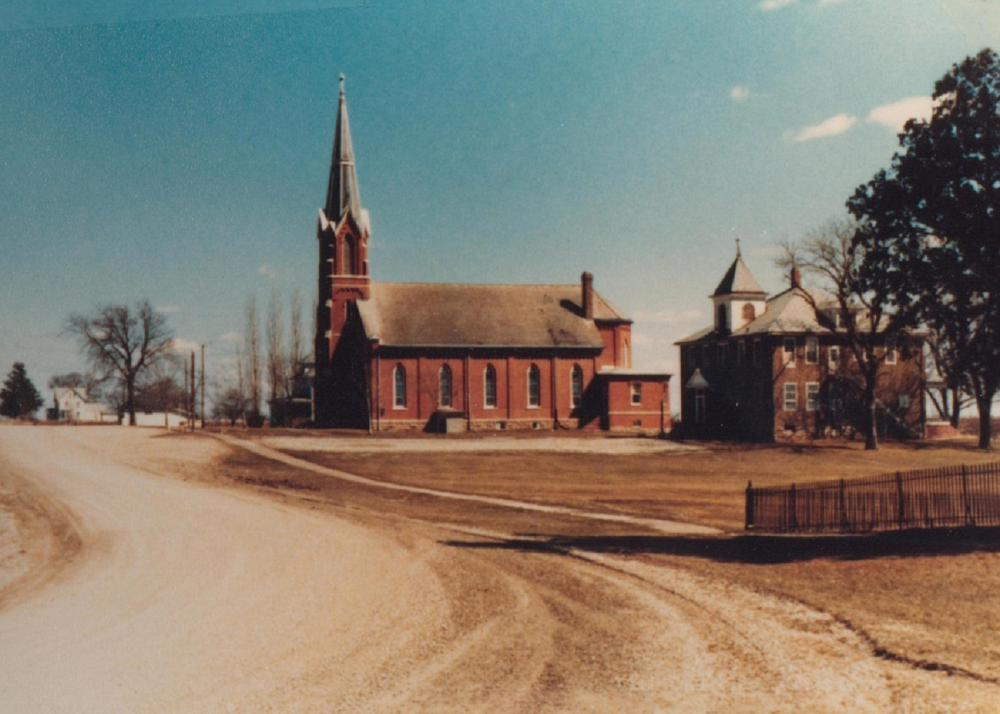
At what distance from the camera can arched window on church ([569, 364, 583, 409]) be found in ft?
193

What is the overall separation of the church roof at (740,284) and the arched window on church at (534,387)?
1495 centimetres

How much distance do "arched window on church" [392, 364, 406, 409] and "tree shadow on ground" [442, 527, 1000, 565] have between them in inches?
1436

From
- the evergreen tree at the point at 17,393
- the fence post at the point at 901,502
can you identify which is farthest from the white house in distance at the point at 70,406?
the fence post at the point at 901,502

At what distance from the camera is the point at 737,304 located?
4828 cm

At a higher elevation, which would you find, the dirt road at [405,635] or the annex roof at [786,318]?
the annex roof at [786,318]

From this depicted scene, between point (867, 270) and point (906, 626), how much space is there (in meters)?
8.49

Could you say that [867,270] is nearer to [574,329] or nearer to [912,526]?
[912,526]

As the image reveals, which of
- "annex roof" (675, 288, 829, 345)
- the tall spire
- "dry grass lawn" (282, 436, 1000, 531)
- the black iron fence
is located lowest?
"dry grass lawn" (282, 436, 1000, 531)

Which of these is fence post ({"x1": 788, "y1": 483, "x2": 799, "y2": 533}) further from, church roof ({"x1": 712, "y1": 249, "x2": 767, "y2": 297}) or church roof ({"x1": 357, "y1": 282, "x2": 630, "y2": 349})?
church roof ({"x1": 357, "y1": 282, "x2": 630, "y2": 349})

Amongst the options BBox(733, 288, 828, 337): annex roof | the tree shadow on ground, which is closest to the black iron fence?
the tree shadow on ground

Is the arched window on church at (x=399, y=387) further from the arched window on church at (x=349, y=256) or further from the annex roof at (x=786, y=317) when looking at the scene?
the annex roof at (x=786, y=317)

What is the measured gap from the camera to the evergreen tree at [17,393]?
1882 cm

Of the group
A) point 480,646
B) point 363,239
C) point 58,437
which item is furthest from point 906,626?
point 363,239

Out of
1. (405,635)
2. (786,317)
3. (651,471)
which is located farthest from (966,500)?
(786,317)
